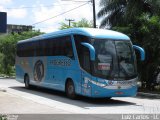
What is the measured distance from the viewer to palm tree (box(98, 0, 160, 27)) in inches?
1099

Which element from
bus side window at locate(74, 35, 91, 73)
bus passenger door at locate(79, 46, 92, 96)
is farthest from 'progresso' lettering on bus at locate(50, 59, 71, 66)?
bus passenger door at locate(79, 46, 92, 96)

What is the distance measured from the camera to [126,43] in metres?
18.9

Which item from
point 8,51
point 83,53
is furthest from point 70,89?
point 8,51

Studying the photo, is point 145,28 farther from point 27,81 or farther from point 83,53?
point 27,81

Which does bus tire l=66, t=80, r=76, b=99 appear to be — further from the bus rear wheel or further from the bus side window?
the bus rear wheel

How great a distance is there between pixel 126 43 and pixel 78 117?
255 inches

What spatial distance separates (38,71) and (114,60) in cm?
865

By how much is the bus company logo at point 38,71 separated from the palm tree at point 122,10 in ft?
→ 22.2

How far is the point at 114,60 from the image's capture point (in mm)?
18047

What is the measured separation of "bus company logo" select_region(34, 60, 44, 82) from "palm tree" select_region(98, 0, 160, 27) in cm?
677

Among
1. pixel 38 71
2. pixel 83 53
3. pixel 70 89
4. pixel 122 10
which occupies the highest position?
pixel 122 10

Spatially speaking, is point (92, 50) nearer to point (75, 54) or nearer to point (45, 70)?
point (75, 54)

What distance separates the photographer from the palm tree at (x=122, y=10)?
27906 mm

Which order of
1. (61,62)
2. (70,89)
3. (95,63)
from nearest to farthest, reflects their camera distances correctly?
(95,63) < (70,89) < (61,62)
